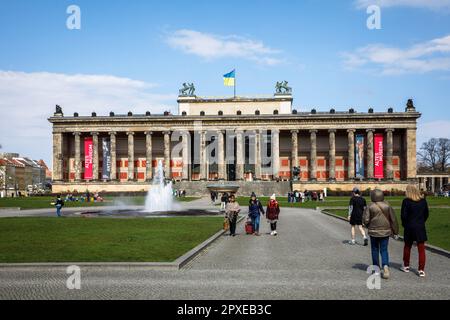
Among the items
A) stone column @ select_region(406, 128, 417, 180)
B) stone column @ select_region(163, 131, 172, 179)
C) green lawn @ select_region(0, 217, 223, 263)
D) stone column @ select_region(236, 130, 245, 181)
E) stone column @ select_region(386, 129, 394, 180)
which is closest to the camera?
green lawn @ select_region(0, 217, 223, 263)

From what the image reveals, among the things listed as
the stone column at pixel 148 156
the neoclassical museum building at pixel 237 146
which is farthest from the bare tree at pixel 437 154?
the stone column at pixel 148 156

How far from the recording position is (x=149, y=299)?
11258mm

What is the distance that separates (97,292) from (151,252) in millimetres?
6451

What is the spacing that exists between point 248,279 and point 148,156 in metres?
100

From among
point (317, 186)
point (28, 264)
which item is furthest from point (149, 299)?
point (317, 186)

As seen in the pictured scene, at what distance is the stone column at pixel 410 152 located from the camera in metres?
105

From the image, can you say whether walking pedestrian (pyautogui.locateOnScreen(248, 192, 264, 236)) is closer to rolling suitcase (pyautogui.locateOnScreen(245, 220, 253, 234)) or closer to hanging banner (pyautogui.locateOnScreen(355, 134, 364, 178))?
rolling suitcase (pyautogui.locateOnScreen(245, 220, 253, 234))

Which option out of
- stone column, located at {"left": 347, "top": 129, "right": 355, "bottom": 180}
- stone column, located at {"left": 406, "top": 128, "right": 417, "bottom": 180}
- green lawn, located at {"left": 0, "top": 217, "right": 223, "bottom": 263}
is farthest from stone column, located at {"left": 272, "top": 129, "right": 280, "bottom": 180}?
green lawn, located at {"left": 0, "top": 217, "right": 223, "bottom": 263}

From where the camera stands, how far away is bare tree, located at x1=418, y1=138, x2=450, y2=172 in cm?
14075

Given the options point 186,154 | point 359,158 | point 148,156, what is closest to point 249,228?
point 359,158

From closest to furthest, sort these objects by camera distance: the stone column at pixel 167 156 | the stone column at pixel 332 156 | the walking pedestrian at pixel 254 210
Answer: the walking pedestrian at pixel 254 210 → the stone column at pixel 332 156 → the stone column at pixel 167 156

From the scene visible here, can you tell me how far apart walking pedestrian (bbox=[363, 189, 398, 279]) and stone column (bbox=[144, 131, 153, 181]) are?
98643 mm

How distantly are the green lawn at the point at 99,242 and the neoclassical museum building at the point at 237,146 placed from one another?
7306 cm

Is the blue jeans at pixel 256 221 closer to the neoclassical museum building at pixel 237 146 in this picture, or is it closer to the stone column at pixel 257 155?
the neoclassical museum building at pixel 237 146
